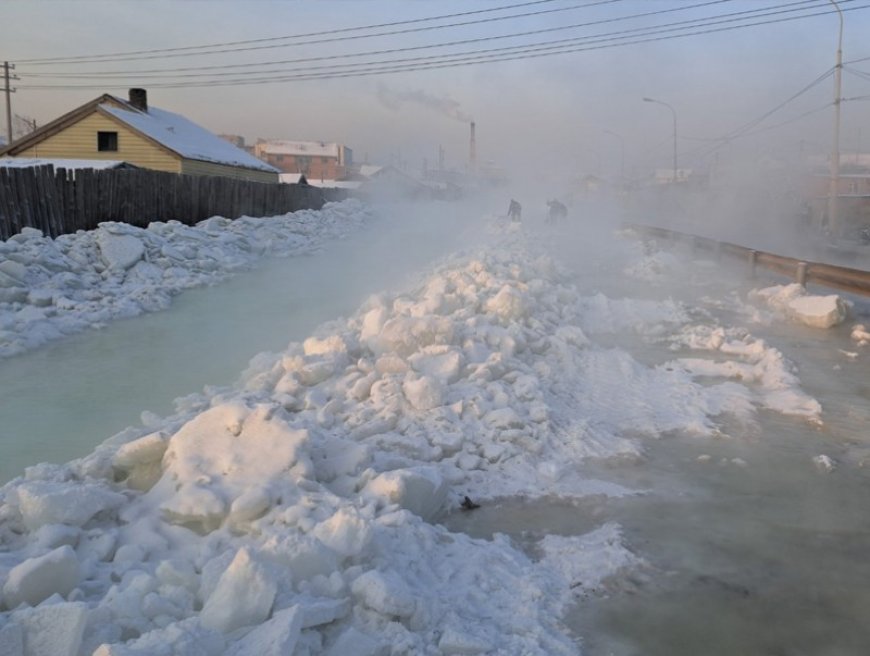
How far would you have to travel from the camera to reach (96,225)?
639 inches

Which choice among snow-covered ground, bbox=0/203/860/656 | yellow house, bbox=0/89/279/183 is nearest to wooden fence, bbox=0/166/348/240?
yellow house, bbox=0/89/279/183

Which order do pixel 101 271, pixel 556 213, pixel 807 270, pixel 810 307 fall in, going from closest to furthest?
pixel 810 307, pixel 807 270, pixel 101 271, pixel 556 213

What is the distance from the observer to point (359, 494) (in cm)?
372

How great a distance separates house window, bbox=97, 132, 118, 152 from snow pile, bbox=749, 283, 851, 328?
27801 millimetres

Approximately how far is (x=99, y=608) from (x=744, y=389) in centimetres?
603

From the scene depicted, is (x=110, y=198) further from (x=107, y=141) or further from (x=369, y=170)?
(x=369, y=170)

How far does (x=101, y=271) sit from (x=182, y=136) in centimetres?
2228

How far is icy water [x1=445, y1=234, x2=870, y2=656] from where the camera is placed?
3.03 metres

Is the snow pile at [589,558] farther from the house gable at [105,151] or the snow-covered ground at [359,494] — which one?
the house gable at [105,151]

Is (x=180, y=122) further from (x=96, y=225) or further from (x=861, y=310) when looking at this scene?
(x=861, y=310)

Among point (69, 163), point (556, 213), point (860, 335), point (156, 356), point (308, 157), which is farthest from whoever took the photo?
point (308, 157)

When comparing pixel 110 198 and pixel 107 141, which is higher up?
pixel 107 141

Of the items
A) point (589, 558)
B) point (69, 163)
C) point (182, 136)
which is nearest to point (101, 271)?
point (589, 558)

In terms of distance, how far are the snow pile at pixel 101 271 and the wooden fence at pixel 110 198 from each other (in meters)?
0.93
